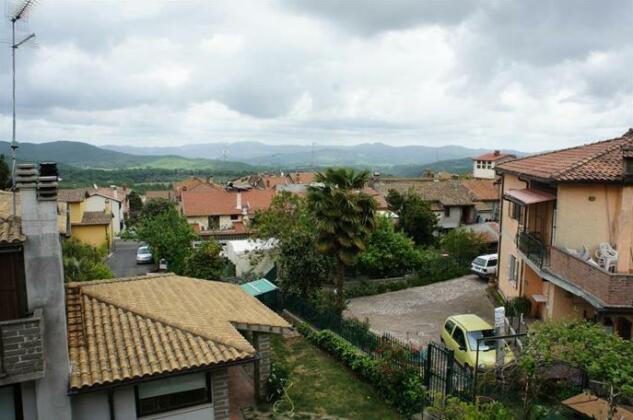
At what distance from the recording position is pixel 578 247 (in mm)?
17891

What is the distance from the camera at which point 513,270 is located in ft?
78.0

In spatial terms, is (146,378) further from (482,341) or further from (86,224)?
(86,224)

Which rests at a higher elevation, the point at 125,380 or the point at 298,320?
the point at 125,380

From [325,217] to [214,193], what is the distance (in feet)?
124

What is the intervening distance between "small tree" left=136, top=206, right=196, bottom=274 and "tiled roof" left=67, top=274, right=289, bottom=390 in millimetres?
15587

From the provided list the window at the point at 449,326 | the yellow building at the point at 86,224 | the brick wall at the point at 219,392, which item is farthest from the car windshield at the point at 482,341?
the yellow building at the point at 86,224

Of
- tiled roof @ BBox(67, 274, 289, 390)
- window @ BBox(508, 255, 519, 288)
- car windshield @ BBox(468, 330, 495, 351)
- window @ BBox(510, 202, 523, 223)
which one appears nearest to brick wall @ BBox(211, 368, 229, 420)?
tiled roof @ BBox(67, 274, 289, 390)

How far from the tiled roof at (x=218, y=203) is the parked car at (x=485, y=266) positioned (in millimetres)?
25037

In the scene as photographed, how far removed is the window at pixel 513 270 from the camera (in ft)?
75.6

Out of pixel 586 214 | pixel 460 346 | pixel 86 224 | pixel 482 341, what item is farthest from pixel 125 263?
pixel 586 214

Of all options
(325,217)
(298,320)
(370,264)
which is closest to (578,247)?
(325,217)

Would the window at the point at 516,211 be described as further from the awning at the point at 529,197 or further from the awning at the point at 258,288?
the awning at the point at 258,288

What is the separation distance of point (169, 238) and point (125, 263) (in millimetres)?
14141

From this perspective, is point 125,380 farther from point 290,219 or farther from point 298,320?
point 290,219
